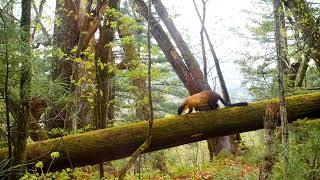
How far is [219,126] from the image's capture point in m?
7.48

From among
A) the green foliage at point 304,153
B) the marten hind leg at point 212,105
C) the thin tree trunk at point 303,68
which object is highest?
the thin tree trunk at point 303,68

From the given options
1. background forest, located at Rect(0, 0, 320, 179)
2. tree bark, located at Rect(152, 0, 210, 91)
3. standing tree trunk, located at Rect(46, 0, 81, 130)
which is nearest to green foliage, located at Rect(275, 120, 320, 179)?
background forest, located at Rect(0, 0, 320, 179)

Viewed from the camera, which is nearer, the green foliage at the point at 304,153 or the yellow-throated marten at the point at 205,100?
the green foliage at the point at 304,153

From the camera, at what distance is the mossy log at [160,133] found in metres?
6.91

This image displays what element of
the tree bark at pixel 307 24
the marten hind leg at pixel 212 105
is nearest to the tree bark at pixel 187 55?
the marten hind leg at pixel 212 105

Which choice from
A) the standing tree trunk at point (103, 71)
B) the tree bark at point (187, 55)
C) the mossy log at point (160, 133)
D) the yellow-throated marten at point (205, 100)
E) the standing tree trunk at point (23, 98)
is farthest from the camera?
the tree bark at point (187, 55)

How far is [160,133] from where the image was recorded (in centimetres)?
722

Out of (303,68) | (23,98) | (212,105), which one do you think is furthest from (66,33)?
(303,68)

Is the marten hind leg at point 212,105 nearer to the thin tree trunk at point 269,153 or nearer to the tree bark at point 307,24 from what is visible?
the thin tree trunk at point 269,153

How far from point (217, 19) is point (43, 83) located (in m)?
8.85

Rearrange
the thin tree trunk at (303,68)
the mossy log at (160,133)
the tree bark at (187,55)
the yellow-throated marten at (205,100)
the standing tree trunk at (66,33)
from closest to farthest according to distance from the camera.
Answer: the mossy log at (160,133)
the yellow-throated marten at (205,100)
the thin tree trunk at (303,68)
the standing tree trunk at (66,33)
the tree bark at (187,55)

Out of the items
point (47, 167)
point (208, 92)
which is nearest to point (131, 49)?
point (208, 92)

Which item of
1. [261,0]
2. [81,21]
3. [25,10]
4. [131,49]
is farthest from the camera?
[261,0]

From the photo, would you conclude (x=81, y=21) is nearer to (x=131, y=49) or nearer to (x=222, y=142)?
(x=131, y=49)
